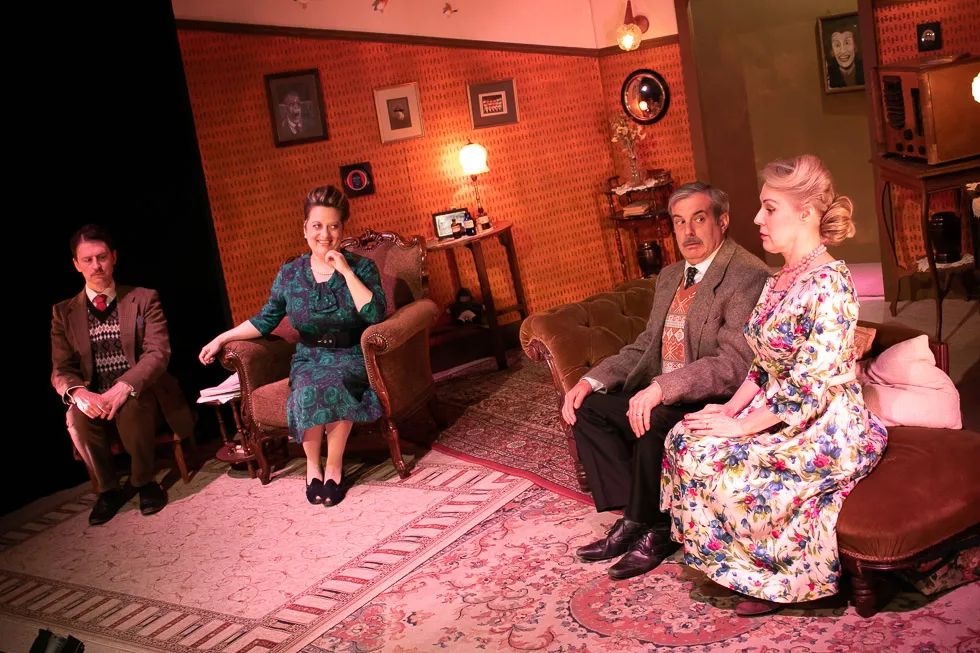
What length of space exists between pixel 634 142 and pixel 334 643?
16.4ft

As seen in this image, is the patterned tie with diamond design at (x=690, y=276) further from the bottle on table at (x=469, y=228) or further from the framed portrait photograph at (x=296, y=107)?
the framed portrait photograph at (x=296, y=107)

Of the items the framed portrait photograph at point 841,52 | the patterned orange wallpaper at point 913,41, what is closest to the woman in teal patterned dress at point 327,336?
the patterned orange wallpaper at point 913,41

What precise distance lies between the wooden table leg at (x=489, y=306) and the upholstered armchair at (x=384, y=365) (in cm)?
104

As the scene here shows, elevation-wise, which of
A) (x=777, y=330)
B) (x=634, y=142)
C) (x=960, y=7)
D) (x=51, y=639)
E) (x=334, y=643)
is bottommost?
(x=334, y=643)

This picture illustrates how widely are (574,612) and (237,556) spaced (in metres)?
1.81

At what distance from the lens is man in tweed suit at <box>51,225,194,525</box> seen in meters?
A: 5.51

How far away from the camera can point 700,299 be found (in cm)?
389

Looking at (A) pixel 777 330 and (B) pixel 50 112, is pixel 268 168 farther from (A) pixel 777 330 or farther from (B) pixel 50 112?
(A) pixel 777 330

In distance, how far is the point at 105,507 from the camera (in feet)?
18.3

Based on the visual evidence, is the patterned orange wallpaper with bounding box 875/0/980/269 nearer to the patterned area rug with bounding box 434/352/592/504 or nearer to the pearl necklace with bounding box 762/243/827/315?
the patterned area rug with bounding box 434/352/592/504

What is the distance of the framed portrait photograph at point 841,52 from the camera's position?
25.7 feet

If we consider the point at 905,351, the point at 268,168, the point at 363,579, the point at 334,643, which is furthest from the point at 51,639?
the point at 268,168

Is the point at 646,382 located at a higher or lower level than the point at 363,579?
higher

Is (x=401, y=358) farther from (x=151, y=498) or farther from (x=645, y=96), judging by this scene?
(x=645, y=96)
